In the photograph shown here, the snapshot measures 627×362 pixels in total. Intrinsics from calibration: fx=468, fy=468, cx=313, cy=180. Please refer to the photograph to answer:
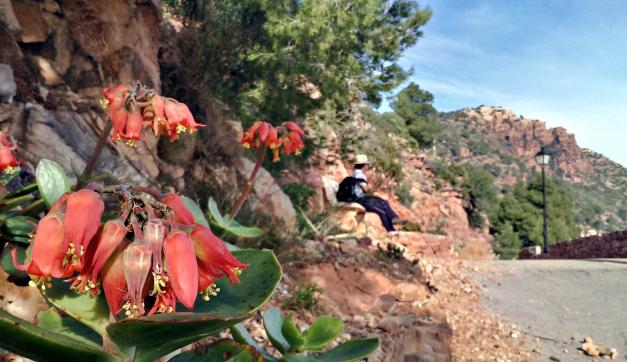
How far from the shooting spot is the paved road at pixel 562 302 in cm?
472

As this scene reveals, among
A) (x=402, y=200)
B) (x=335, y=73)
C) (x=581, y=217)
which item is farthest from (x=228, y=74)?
(x=581, y=217)

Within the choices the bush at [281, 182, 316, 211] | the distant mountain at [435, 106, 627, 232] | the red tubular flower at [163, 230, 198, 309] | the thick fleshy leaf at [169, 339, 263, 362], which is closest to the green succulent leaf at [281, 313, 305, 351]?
the thick fleshy leaf at [169, 339, 263, 362]

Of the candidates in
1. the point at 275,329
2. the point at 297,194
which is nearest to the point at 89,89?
the point at 275,329

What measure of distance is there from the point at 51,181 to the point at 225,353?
731 mm

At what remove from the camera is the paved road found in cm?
472

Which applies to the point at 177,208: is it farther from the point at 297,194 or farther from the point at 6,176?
the point at 297,194

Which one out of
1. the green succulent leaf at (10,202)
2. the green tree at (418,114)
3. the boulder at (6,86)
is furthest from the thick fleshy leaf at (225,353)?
the green tree at (418,114)

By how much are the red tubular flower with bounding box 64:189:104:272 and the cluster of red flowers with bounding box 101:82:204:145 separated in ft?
3.62

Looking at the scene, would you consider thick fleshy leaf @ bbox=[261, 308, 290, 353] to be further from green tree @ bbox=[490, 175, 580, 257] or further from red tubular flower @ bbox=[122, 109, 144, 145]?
green tree @ bbox=[490, 175, 580, 257]

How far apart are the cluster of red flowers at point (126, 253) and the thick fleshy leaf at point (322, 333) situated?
76cm

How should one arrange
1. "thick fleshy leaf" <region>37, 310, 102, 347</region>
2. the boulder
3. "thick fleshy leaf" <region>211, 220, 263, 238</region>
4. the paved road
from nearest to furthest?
"thick fleshy leaf" <region>37, 310, 102, 347</region>, "thick fleshy leaf" <region>211, 220, 263, 238</region>, the boulder, the paved road

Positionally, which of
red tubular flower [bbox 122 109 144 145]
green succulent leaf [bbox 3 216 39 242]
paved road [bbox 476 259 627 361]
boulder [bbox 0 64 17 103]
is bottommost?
paved road [bbox 476 259 627 361]

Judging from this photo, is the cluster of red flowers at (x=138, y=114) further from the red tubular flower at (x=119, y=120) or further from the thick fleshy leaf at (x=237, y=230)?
the thick fleshy leaf at (x=237, y=230)

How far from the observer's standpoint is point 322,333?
1.55 meters
